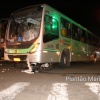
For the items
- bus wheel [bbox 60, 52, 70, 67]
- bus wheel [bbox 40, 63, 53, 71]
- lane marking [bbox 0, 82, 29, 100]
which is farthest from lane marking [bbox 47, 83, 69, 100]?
bus wheel [bbox 60, 52, 70, 67]

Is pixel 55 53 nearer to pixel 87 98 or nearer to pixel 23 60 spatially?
pixel 23 60

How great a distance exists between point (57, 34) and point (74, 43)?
11.6 ft

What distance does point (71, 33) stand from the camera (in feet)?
51.8

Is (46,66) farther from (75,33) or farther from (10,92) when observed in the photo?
(10,92)

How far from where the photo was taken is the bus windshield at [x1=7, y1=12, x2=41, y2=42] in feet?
38.8

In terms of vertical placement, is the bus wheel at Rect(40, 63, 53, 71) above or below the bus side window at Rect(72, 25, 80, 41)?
below

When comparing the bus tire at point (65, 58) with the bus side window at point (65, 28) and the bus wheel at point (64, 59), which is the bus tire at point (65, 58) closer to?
the bus wheel at point (64, 59)

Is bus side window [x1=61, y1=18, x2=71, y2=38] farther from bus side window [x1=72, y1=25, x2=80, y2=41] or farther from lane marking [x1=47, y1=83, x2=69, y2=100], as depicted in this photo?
lane marking [x1=47, y1=83, x2=69, y2=100]

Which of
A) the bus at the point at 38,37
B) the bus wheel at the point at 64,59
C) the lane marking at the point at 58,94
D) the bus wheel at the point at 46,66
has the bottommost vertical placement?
the lane marking at the point at 58,94

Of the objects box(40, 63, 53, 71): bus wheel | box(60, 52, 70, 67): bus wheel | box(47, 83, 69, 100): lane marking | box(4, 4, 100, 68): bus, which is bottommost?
box(47, 83, 69, 100): lane marking

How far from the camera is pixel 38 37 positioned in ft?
37.6

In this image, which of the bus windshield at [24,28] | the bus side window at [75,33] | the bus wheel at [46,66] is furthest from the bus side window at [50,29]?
Answer: the bus side window at [75,33]

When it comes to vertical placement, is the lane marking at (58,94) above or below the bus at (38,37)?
below

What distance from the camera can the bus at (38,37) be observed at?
37.8 feet
